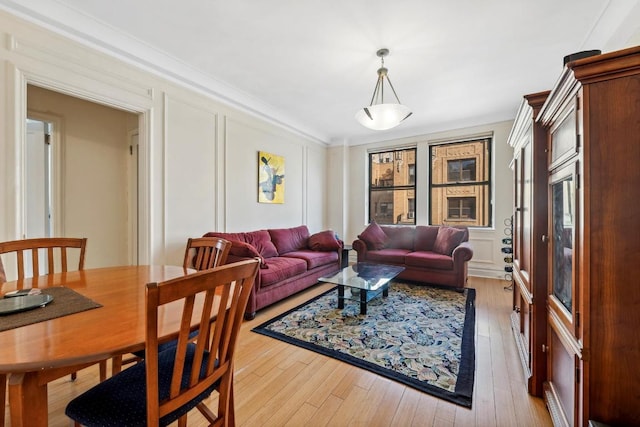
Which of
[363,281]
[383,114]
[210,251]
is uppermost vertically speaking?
[383,114]

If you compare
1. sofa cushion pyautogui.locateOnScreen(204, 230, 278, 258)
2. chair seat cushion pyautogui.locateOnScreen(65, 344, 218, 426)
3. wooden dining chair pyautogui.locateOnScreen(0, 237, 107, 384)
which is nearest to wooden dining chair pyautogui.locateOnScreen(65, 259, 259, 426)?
chair seat cushion pyautogui.locateOnScreen(65, 344, 218, 426)

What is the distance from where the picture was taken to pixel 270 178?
4410 mm

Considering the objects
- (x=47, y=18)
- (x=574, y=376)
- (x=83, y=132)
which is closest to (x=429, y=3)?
(x=574, y=376)

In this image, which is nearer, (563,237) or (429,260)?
(563,237)

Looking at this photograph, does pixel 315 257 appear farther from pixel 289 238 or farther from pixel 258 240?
pixel 258 240

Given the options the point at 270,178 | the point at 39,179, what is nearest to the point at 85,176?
the point at 39,179

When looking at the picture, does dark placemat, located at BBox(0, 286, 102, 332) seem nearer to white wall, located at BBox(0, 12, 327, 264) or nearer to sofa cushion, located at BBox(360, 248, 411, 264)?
white wall, located at BBox(0, 12, 327, 264)

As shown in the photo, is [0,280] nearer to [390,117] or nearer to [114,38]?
[114,38]

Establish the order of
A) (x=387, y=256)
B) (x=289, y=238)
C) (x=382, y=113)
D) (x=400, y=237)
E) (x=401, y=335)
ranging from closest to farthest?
(x=401, y=335)
(x=382, y=113)
(x=387, y=256)
(x=289, y=238)
(x=400, y=237)

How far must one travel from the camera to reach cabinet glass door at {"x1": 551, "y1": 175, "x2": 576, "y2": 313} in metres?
1.21

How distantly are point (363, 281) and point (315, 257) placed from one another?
3.58 ft

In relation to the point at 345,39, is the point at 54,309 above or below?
below

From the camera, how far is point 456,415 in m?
1.52

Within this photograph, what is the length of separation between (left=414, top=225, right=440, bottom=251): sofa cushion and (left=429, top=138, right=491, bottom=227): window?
55 cm
